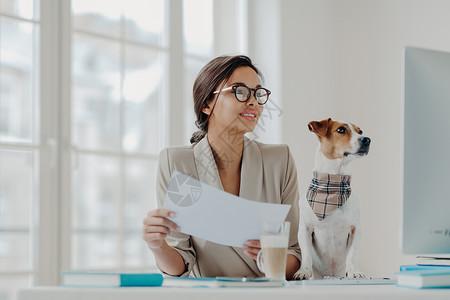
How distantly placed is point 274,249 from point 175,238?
611mm

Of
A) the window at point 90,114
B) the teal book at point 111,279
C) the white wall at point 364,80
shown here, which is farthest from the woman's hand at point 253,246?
the white wall at point 364,80

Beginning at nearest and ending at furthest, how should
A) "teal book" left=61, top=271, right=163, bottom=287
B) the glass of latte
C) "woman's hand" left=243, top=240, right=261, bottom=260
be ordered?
"teal book" left=61, top=271, right=163, bottom=287, the glass of latte, "woman's hand" left=243, top=240, right=261, bottom=260

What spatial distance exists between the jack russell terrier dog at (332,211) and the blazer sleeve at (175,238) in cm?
40

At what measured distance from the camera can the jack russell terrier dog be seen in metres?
1.24

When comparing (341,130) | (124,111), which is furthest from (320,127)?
(124,111)

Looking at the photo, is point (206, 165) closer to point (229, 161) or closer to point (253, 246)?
point (229, 161)

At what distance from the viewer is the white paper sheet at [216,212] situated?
110cm

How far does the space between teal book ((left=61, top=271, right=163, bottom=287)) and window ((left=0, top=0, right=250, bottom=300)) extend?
5.32 ft

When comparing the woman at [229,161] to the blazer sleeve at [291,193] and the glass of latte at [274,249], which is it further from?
the glass of latte at [274,249]

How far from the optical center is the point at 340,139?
4.29 feet

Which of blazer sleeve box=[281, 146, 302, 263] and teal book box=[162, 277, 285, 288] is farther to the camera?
blazer sleeve box=[281, 146, 302, 263]

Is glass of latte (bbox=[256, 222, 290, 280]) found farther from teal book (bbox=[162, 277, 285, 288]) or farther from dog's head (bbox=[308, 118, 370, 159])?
Answer: dog's head (bbox=[308, 118, 370, 159])

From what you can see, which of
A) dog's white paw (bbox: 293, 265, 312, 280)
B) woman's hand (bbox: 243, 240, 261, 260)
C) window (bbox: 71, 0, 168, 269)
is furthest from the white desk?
window (bbox: 71, 0, 168, 269)

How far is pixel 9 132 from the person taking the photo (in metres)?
2.50
